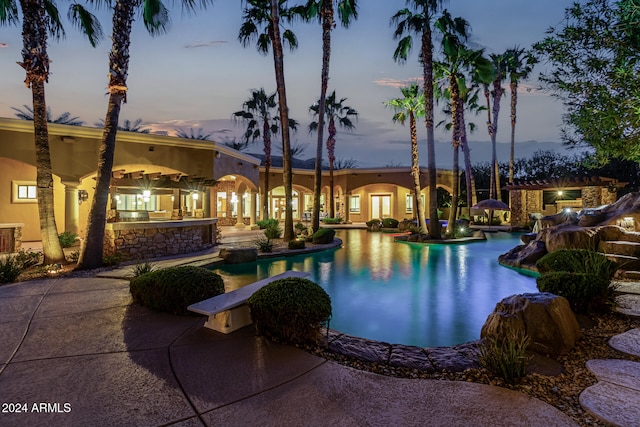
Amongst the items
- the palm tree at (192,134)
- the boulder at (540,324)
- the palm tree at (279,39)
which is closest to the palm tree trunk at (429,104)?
the palm tree at (279,39)

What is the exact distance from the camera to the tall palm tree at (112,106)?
855 centimetres

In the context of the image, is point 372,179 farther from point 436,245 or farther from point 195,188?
point 195,188

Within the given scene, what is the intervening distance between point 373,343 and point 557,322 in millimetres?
2074

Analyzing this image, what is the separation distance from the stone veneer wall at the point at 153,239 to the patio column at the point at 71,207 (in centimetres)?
407

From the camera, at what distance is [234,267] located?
10.7 metres

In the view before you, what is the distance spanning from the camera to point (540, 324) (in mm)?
3793

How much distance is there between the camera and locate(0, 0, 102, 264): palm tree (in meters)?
8.07

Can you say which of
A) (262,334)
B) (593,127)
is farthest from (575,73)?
(262,334)

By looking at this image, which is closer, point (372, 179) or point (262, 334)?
point (262, 334)

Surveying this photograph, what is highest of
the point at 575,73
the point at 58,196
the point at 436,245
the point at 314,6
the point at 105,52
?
the point at 314,6

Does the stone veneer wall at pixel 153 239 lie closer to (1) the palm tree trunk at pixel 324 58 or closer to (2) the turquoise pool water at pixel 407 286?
(2) the turquoise pool water at pixel 407 286

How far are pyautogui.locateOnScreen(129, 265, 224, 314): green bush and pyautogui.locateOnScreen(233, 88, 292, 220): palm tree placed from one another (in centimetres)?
1803

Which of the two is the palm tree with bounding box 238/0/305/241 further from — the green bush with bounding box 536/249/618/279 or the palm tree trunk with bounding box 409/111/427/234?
the green bush with bounding box 536/249/618/279

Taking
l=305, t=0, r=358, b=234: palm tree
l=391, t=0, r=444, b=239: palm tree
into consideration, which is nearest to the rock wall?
l=305, t=0, r=358, b=234: palm tree
